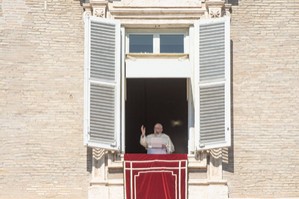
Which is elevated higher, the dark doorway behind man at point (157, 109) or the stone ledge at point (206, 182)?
the dark doorway behind man at point (157, 109)

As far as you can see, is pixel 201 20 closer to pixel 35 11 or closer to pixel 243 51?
pixel 243 51

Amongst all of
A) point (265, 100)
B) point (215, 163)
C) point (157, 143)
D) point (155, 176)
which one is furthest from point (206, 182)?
point (265, 100)

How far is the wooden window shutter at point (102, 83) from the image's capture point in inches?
885

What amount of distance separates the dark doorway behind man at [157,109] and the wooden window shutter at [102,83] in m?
2.36

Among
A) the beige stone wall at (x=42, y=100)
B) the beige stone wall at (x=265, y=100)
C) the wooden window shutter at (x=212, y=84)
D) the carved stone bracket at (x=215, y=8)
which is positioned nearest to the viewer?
the wooden window shutter at (x=212, y=84)

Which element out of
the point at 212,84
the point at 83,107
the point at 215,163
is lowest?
the point at 215,163

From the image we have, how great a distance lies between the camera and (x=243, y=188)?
902 inches

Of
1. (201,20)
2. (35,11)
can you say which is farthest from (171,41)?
(35,11)

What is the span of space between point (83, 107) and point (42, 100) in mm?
757

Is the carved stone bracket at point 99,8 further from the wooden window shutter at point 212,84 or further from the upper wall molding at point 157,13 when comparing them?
the wooden window shutter at point 212,84

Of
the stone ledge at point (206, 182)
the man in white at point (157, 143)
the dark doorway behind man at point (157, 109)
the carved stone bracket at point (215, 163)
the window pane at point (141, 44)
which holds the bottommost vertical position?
the stone ledge at point (206, 182)

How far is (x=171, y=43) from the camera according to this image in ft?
77.2

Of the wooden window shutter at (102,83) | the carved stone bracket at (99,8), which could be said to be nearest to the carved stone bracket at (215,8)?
the wooden window shutter at (102,83)

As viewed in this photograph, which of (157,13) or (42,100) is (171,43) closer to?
(157,13)
